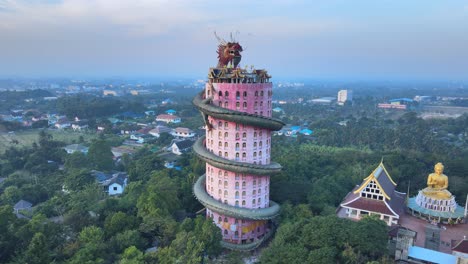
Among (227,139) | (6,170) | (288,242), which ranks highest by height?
(227,139)

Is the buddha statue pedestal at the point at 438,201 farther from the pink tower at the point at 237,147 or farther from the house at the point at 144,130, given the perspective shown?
the house at the point at 144,130

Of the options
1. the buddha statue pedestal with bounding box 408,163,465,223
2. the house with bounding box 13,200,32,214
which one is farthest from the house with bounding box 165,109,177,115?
the buddha statue pedestal with bounding box 408,163,465,223

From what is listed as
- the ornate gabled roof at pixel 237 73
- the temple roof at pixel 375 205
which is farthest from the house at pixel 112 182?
the temple roof at pixel 375 205

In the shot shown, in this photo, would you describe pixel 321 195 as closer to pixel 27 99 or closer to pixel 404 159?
pixel 404 159

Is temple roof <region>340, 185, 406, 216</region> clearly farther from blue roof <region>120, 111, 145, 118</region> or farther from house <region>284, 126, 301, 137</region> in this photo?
blue roof <region>120, 111, 145, 118</region>

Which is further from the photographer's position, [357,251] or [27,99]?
[27,99]

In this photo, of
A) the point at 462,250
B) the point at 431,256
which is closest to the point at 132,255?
the point at 431,256

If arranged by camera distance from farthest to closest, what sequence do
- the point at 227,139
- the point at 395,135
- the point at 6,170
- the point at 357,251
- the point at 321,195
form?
the point at 395,135, the point at 6,170, the point at 321,195, the point at 227,139, the point at 357,251

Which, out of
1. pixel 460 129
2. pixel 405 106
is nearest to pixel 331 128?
pixel 460 129
